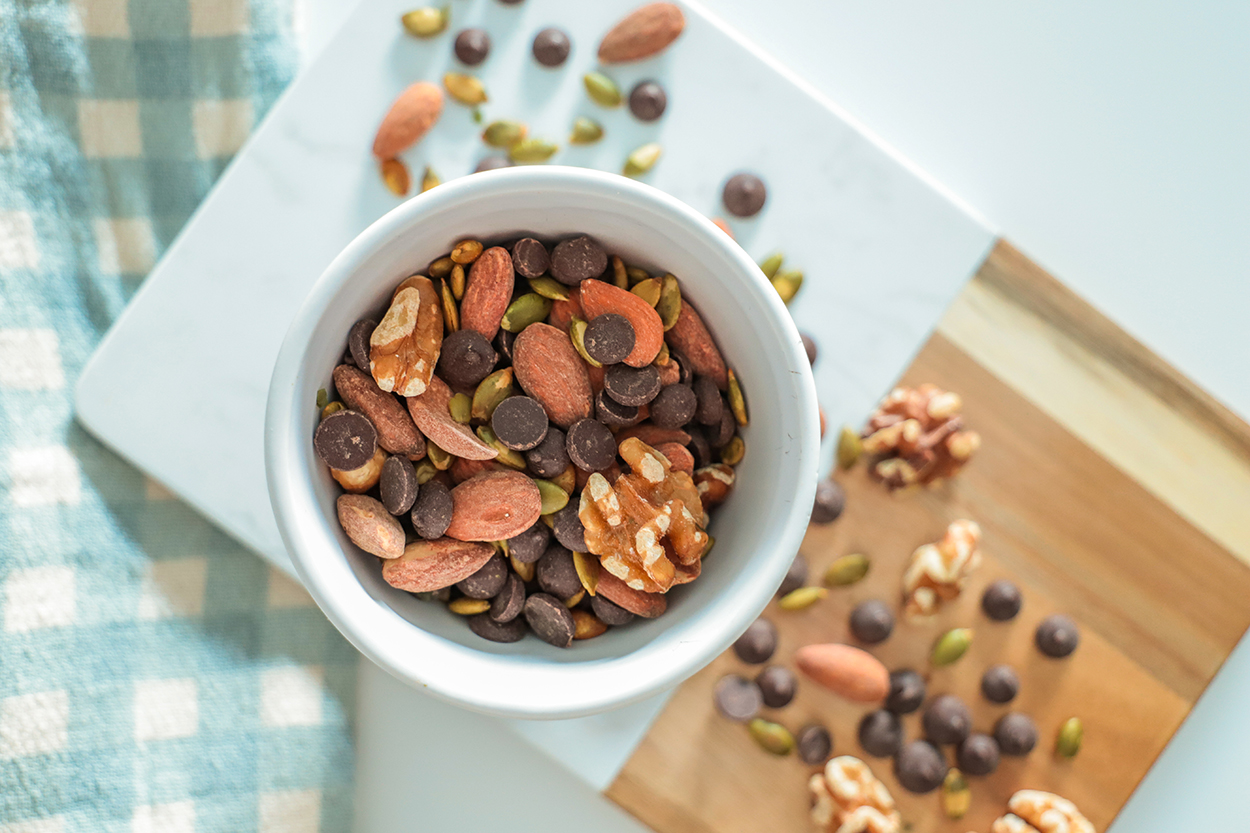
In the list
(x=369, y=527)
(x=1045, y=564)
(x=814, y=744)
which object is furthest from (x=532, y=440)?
(x=1045, y=564)

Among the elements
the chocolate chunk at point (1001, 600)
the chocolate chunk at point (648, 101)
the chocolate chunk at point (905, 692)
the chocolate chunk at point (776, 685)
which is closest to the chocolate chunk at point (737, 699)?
the chocolate chunk at point (776, 685)

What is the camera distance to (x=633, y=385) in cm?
62

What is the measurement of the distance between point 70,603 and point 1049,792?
922 millimetres

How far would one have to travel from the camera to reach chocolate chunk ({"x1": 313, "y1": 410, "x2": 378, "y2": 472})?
0.58 m

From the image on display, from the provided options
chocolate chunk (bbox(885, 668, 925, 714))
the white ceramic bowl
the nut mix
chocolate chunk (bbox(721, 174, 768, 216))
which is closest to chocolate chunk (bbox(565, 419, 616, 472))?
the nut mix

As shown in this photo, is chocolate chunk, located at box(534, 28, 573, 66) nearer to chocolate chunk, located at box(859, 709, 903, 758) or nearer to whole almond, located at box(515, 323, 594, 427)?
whole almond, located at box(515, 323, 594, 427)

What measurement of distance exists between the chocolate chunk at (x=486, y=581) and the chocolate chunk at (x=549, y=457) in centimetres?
7

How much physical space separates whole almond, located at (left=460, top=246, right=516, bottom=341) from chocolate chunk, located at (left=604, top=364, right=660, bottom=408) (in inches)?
3.5

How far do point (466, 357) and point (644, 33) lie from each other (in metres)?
0.36

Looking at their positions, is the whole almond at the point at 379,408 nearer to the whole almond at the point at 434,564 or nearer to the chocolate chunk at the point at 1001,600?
the whole almond at the point at 434,564

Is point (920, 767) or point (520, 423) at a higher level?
point (520, 423)

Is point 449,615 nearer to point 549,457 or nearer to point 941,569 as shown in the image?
point 549,457

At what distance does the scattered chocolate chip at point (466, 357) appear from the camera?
2.05 ft

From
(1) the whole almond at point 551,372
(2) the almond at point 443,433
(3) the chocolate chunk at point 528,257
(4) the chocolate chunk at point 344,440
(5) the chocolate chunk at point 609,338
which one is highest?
(3) the chocolate chunk at point 528,257
